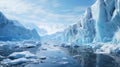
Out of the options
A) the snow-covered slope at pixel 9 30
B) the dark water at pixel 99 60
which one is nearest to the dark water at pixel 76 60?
the dark water at pixel 99 60

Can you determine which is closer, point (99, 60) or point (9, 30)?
point (99, 60)

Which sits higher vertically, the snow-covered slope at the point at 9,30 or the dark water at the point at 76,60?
the snow-covered slope at the point at 9,30

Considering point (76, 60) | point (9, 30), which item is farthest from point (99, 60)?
point (9, 30)

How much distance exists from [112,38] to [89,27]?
17.4 m

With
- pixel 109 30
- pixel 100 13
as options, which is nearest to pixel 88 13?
pixel 100 13

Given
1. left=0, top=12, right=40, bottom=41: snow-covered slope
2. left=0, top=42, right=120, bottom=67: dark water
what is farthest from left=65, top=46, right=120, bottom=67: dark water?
left=0, top=12, right=40, bottom=41: snow-covered slope

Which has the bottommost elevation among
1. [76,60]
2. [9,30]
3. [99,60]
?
[99,60]

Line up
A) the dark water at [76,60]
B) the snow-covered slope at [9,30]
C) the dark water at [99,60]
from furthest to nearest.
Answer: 1. the snow-covered slope at [9,30]
2. the dark water at [99,60]
3. the dark water at [76,60]

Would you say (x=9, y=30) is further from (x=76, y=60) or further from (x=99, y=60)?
(x=99, y=60)

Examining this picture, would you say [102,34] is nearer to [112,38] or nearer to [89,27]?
[112,38]

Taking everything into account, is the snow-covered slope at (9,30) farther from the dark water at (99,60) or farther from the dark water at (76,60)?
the dark water at (99,60)

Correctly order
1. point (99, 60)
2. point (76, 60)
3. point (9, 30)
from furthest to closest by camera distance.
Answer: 1. point (9, 30)
2. point (76, 60)
3. point (99, 60)

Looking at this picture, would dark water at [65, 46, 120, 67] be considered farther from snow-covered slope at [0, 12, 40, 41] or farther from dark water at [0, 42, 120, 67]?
snow-covered slope at [0, 12, 40, 41]

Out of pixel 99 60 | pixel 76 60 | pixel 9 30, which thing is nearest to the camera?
pixel 99 60
